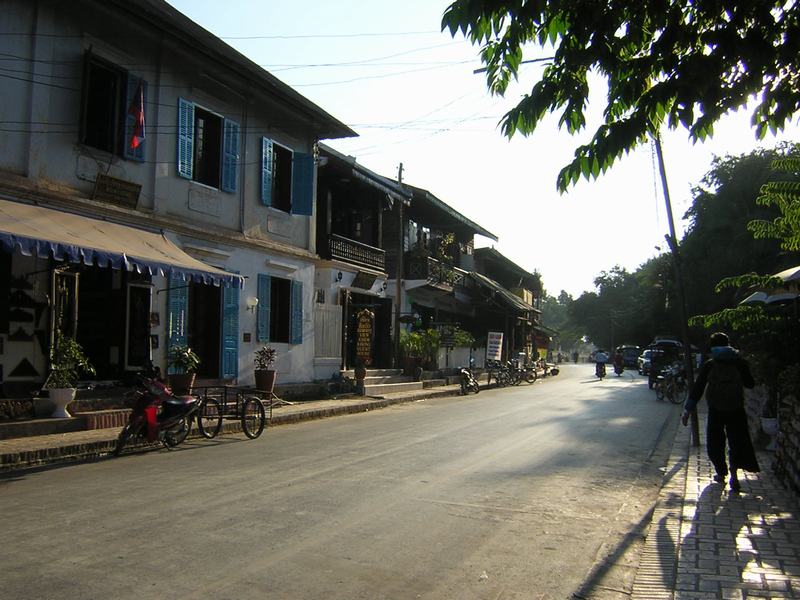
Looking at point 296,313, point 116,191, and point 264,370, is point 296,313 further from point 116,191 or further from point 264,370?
point 116,191

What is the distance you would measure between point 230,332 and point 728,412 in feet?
37.6

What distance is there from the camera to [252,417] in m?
11.9

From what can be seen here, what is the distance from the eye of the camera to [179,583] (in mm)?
4273

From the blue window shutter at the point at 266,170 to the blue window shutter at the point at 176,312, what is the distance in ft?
12.5

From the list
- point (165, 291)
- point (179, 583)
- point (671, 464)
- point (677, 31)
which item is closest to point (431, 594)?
point (179, 583)

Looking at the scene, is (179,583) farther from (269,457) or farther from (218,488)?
(269,457)

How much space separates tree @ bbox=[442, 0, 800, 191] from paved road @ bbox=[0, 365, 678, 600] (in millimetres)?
2834

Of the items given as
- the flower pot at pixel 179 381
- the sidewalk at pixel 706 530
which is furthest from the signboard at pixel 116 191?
the sidewalk at pixel 706 530

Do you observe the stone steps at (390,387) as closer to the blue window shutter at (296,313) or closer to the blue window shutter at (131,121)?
the blue window shutter at (296,313)

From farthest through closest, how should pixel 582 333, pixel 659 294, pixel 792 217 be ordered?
pixel 582 333 < pixel 659 294 < pixel 792 217

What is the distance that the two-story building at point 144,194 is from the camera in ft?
37.1

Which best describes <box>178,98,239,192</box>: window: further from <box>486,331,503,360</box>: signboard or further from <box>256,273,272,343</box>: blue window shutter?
<box>486,331,503,360</box>: signboard

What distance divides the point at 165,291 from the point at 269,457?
238 inches

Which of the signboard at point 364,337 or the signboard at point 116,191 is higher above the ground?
the signboard at point 116,191
